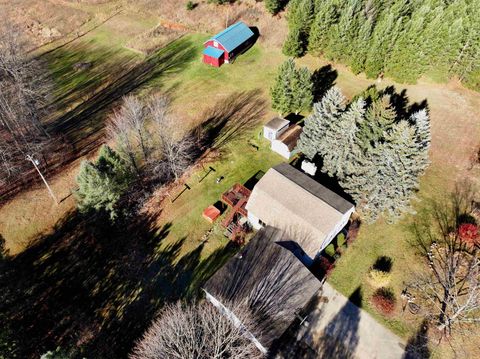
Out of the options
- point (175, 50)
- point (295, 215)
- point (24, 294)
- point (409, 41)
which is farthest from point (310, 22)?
point (24, 294)

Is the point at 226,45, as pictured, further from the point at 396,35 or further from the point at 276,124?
the point at 396,35

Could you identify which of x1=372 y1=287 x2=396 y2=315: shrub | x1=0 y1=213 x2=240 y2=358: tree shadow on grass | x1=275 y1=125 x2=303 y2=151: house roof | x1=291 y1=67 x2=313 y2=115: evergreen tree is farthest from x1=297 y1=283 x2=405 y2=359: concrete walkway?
x1=291 y1=67 x2=313 y2=115: evergreen tree

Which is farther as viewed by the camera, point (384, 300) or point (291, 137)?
point (291, 137)

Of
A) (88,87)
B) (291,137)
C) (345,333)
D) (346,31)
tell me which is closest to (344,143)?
(291,137)

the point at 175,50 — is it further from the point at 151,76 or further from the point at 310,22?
the point at 310,22

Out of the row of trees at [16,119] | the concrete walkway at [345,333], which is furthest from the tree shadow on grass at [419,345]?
the row of trees at [16,119]

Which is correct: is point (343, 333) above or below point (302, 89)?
below

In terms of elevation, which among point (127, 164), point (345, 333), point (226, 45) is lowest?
point (127, 164)
